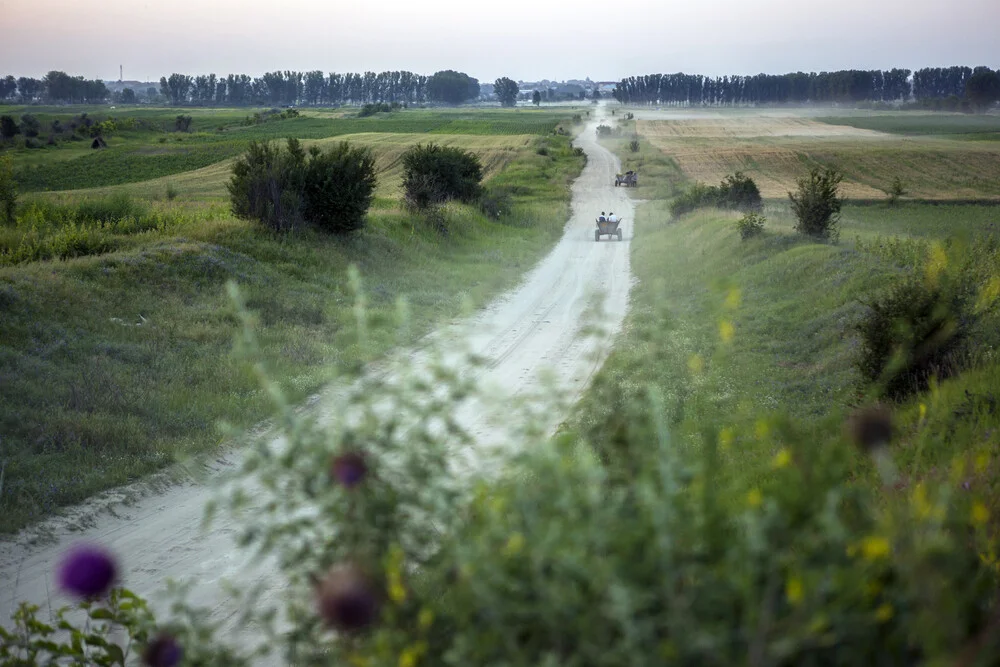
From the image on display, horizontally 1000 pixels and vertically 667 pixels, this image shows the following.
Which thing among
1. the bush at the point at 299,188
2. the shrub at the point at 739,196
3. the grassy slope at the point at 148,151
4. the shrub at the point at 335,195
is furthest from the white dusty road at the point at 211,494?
the grassy slope at the point at 148,151

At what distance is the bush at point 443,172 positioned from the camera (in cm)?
3133

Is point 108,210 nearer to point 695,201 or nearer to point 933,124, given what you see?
point 695,201

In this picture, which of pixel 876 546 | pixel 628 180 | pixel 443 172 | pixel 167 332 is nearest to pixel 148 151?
pixel 628 180

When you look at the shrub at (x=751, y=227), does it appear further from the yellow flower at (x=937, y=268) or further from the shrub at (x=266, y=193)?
the yellow flower at (x=937, y=268)

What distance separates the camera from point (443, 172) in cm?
3303

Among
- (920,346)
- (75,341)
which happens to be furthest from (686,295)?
(75,341)

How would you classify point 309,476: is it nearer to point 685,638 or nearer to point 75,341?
point 685,638

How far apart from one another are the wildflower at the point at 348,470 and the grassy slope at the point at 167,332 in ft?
2.25

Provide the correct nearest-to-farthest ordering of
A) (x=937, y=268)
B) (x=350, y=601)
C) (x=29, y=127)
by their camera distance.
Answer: (x=350, y=601) → (x=937, y=268) → (x=29, y=127)

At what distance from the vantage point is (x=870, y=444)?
3053 mm

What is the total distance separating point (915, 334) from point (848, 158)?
62525mm

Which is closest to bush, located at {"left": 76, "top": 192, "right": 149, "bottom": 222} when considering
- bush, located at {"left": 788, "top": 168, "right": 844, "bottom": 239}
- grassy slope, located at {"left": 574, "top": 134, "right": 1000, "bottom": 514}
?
grassy slope, located at {"left": 574, "top": 134, "right": 1000, "bottom": 514}

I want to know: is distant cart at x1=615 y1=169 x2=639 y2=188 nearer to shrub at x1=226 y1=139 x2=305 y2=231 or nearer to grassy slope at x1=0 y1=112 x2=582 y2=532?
grassy slope at x1=0 y1=112 x2=582 y2=532

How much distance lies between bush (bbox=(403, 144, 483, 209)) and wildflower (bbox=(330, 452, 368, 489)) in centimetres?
2703
